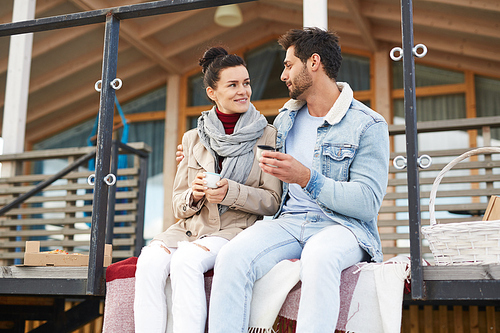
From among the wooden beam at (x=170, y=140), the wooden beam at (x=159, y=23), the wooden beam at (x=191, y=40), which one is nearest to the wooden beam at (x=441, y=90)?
the wooden beam at (x=191, y=40)

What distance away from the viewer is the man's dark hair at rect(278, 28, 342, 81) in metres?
2.34

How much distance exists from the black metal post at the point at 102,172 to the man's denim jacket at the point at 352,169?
0.72m

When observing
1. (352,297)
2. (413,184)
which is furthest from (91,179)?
(413,184)

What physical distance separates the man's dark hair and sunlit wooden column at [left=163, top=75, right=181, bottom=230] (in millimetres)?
5421

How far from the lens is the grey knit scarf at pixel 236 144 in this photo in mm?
2258

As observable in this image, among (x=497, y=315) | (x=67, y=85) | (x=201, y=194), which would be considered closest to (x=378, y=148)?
(x=201, y=194)

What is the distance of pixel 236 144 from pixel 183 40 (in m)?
5.70

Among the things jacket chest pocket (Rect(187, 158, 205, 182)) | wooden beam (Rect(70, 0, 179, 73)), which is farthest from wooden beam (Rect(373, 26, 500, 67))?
jacket chest pocket (Rect(187, 158, 205, 182))

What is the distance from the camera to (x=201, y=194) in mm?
2123

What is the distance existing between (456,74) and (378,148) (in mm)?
5453

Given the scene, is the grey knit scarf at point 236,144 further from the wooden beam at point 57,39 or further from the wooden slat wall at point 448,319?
the wooden beam at point 57,39

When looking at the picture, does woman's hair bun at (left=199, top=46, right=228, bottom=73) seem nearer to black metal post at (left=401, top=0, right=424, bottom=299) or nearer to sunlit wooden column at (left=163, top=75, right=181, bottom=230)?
black metal post at (left=401, top=0, right=424, bottom=299)

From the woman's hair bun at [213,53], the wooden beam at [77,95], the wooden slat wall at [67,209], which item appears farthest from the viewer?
the wooden beam at [77,95]

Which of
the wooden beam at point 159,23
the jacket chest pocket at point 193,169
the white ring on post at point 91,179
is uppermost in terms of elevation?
the wooden beam at point 159,23
